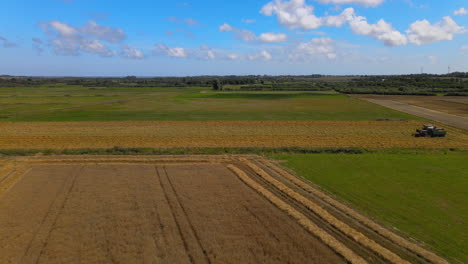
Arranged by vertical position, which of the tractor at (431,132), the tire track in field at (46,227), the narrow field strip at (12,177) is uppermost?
the tractor at (431,132)

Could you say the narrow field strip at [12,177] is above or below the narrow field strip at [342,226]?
above

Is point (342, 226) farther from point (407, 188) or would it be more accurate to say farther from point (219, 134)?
point (219, 134)

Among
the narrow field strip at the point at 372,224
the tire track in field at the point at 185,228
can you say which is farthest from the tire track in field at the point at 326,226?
the tire track in field at the point at 185,228

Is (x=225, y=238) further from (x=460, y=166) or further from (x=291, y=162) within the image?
(x=460, y=166)

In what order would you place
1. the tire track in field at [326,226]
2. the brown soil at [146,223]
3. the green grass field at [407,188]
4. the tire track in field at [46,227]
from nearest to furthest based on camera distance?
1. the tire track in field at [46,227]
2. the brown soil at [146,223]
3. the tire track in field at [326,226]
4. the green grass field at [407,188]

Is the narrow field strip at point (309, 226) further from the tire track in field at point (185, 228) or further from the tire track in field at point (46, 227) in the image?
the tire track in field at point (46, 227)

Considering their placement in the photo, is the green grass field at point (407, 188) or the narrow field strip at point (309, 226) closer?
the narrow field strip at point (309, 226)

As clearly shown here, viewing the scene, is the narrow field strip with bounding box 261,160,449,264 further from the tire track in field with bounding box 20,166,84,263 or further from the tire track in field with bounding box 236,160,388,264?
the tire track in field with bounding box 20,166,84,263

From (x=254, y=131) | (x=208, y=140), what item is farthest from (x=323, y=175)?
(x=254, y=131)
